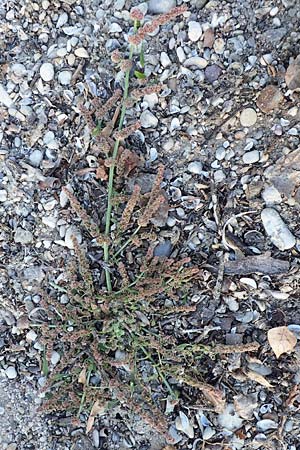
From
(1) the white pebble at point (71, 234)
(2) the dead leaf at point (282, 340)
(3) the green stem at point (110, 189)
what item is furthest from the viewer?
(1) the white pebble at point (71, 234)

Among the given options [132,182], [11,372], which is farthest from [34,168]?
[11,372]

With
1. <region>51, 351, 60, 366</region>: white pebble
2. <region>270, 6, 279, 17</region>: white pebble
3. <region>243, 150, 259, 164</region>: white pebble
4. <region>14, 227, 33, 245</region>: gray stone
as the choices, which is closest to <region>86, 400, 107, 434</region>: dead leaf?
<region>51, 351, 60, 366</region>: white pebble

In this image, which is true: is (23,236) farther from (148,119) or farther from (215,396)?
(215,396)

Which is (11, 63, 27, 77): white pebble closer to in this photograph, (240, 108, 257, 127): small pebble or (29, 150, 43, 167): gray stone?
(29, 150, 43, 167): gray stone

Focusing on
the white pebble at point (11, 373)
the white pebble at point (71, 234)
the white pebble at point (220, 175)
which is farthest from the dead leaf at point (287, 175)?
the white pebble at point (11, 373)

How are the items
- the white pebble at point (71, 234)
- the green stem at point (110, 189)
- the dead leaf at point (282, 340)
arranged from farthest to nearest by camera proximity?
1. the white pebble at point (71, 234)
2. the dead leaf at point (282, 340)
3. the green stem at point (110, 189)

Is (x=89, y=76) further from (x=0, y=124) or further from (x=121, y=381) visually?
(x=121, y=381)

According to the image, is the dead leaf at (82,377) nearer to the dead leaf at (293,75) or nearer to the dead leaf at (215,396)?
the dead leaf at (215,396)
